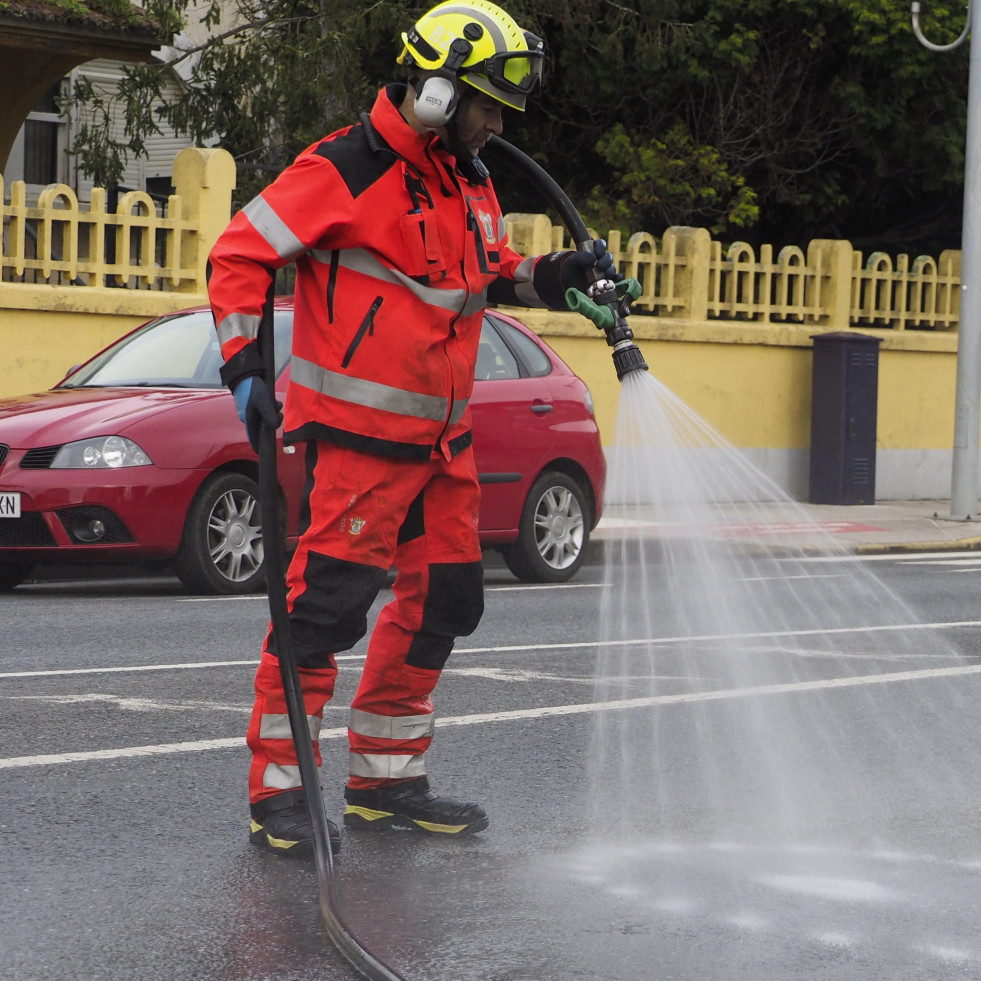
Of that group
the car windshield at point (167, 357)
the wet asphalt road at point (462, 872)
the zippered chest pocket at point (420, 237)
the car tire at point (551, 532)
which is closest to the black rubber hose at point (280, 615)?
the wet asphalt road at point (462, 872)

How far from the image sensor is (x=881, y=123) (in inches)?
822

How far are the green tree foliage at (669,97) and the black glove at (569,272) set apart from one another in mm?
14929

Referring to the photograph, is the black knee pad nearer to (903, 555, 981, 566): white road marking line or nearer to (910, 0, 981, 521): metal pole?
(903, 555, 981, 566): white road marking line

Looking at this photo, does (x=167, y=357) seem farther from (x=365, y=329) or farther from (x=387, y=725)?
(x=365, y=329)

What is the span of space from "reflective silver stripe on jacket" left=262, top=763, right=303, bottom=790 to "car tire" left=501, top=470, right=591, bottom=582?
670cm

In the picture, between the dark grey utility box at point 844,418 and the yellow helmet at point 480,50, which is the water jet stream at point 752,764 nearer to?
the yellow helmet at point 480,50

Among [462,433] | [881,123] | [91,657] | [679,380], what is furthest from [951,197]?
[462,433]

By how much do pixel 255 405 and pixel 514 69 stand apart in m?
1.02

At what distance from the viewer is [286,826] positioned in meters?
4.48

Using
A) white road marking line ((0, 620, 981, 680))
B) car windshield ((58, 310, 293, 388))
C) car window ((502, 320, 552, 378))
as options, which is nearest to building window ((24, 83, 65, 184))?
car windshield ((58, 310, 293, 388))

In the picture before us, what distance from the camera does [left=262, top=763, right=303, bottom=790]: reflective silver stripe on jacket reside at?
4.55 metres

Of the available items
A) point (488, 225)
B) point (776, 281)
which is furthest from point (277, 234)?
point (776, 281)

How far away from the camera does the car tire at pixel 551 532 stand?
11.3m

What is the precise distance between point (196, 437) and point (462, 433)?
519 centimetres
